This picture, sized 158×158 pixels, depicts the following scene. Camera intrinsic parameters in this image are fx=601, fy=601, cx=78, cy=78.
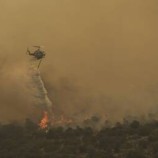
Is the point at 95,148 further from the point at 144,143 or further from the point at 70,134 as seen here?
the point at 70,134

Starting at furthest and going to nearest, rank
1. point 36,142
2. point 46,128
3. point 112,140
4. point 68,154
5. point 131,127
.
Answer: point 46,128, point 131,127, point 36,142, point 112,140, point 68,154

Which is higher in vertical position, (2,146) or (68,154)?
(2,146)

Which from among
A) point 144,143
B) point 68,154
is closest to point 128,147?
point 144,143

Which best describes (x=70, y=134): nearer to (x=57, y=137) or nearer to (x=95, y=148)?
(x=57, y=137)

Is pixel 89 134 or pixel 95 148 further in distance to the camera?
pixel 89 134

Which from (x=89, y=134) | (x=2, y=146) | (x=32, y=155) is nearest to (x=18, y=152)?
(x=32, y=155)

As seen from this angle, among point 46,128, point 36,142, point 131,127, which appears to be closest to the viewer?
point 36,142
